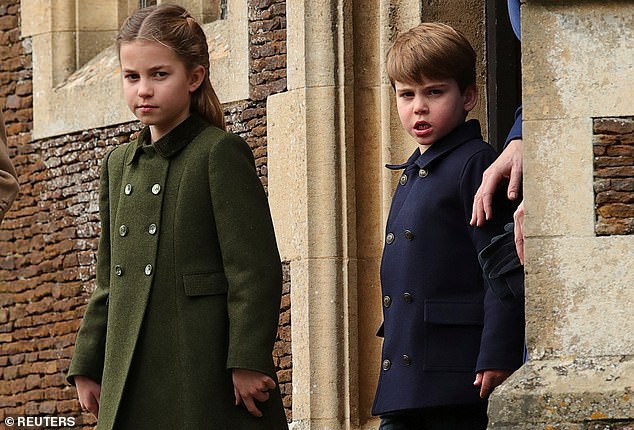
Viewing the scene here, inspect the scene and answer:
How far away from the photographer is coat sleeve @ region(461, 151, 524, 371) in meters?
4.49

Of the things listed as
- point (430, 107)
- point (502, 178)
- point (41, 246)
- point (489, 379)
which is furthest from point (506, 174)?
point (41, 246)

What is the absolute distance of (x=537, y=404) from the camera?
13.8 feet

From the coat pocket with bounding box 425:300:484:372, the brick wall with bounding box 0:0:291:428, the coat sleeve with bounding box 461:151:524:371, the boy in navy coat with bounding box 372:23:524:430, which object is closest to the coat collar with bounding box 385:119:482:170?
the boy in navy coat with bounding box 372:23:524:430

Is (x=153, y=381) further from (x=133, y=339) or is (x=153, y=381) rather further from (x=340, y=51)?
(x=340, y=51)

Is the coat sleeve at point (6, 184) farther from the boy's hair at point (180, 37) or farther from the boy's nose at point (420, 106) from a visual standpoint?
the boy's nose at point (420, 106)

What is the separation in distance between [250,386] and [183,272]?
36 cm

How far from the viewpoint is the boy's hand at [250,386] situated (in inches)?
183

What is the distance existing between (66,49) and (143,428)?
608cm

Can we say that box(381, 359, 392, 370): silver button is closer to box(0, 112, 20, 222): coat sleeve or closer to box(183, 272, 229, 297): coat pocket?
box(183, 272, 229, 297): coat pocket

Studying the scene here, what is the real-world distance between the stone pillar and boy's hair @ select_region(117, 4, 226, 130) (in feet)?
3.28

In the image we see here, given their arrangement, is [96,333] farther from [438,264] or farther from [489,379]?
[489,379]

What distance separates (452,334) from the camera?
15.5 feet

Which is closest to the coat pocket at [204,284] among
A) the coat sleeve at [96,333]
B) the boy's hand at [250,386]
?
the boy's hand at [250,386]

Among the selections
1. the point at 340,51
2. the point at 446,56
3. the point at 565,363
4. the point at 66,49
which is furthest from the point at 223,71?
the point at 565,363
